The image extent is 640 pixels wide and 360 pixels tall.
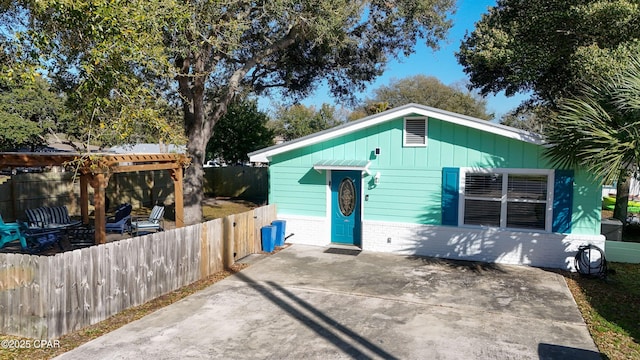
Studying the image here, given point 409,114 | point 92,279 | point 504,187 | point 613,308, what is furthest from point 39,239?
point 613,308

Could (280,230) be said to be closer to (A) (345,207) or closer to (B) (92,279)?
(A) (345,207)

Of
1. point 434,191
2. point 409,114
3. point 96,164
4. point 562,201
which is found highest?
point 409,114

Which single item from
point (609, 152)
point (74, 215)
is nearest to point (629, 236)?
point (609, 152)

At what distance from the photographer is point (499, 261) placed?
1063cm

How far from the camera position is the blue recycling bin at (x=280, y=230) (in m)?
12.2

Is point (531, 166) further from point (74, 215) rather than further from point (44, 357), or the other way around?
point (74, 215)

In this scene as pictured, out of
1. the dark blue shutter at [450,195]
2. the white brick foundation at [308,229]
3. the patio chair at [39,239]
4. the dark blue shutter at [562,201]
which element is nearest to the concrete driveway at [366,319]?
the dark blue shutter at [562,201]

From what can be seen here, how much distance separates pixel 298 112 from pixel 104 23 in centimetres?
4172

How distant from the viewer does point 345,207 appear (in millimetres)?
12367

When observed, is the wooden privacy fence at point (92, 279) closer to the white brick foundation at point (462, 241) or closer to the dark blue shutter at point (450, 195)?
the white brick foundation at point (462, 241)

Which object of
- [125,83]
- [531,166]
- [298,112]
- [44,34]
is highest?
[298,112]

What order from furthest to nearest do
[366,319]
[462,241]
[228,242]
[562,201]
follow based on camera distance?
[462,241], [228,242], [562,201], [366,319]

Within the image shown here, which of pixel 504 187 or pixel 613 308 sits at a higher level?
pixel 504 187

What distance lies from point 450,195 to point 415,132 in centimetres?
185
